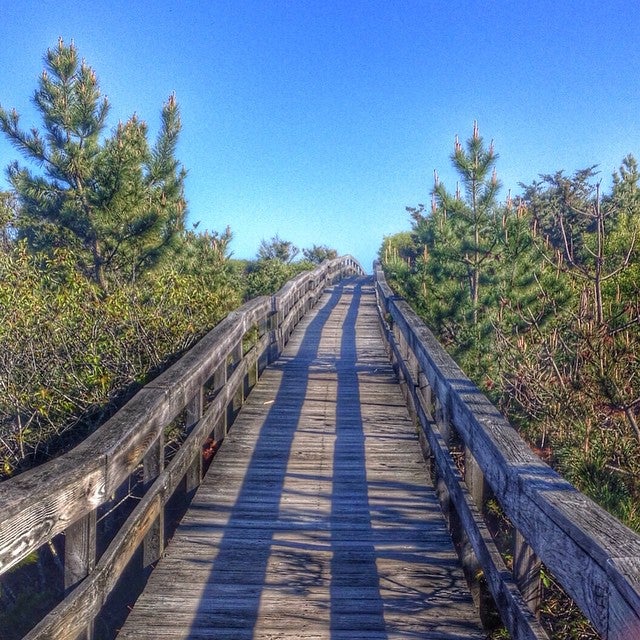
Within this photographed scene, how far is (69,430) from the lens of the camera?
6.06 meters

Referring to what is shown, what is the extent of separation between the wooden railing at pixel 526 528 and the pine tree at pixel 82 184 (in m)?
8.35

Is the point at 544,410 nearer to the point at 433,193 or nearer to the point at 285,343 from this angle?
the point at 285,343

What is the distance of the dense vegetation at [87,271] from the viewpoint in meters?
6.09

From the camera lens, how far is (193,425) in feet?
14.5

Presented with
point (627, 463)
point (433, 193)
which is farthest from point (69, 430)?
point (433, 193)

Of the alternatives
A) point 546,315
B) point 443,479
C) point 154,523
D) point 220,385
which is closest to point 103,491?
point 154,523

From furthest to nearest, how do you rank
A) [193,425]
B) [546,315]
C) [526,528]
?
1. [546,315]
2. [193,425]
3. [526,528]

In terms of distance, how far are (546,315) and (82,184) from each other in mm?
7996

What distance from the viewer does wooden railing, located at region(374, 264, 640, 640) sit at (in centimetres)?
158

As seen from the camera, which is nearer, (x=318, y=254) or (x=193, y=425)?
(x=193, y=425)

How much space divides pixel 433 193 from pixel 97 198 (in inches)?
243

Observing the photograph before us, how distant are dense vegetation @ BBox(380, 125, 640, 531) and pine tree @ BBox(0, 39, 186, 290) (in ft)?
17.3

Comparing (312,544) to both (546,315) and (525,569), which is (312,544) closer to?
(525,569)

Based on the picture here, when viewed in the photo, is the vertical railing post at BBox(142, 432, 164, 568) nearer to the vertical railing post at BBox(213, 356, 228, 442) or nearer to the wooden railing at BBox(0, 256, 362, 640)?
the wooden railing at BBox(0, 256, 362, 640)
